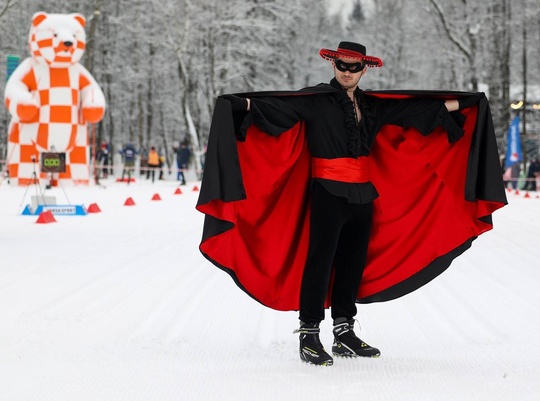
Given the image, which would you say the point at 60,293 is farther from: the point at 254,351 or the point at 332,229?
the point at 332,229

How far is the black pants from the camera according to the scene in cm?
Answer: 472

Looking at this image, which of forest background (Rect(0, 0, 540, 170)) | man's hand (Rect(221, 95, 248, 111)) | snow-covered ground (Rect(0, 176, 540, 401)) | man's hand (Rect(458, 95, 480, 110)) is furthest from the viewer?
forest background (Rect(0, 0, 540, 170))

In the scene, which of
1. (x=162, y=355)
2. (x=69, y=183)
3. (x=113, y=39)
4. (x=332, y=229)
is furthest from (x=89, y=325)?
(x=113, y=39)

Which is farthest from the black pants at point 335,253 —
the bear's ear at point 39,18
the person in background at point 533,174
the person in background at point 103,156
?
the person in background at point 103,156

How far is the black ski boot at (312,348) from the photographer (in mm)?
4645

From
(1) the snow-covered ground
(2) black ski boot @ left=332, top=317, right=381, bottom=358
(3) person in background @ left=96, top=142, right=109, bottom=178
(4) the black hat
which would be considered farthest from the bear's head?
(2) black ski boot @ left=332, top=317, right=381, bottom=358

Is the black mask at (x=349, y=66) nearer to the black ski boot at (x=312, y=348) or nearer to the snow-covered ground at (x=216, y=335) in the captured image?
the black ski boot at (x=312, y=348)

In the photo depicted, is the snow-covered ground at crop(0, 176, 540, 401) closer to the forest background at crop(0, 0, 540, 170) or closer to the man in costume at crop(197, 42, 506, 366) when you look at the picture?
the man in costume at crop(197, 42, 506, 366)

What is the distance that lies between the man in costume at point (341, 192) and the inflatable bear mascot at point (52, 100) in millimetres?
18928

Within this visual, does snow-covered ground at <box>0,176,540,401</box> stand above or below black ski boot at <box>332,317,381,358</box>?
below

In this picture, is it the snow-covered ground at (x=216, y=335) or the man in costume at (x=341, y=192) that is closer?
the snow-covered ground at (x=216, y=335)

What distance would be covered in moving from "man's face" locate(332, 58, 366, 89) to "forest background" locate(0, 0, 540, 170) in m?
24.3

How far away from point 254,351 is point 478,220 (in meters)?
1.69

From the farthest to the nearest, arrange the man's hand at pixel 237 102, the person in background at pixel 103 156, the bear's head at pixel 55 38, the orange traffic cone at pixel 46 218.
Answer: the person in background at pixel 103 156
the bear's head at pixel 55 38
the orange traffic cone at pixel 46 218
the man's hand at pixel 237 102
